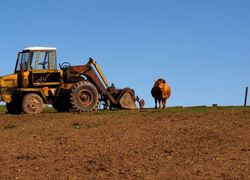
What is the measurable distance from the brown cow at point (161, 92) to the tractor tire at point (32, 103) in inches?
253

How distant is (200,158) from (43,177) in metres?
3.81

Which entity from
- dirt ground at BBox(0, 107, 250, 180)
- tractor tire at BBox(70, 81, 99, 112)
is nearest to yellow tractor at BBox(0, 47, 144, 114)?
tractor tire at BBox(70, 81, 99, 112)

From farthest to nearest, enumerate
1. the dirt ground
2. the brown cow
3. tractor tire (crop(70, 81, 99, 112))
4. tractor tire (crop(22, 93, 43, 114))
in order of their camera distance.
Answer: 1. the brown cow
2. tractor tire (crop(70, 81, 99, 112))
3. tractor tire (crop(22, 93, 43, 114))
4. the dirt ground

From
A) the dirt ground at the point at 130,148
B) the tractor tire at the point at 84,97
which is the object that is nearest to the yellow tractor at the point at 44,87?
the tractor tire at the point at 84,97

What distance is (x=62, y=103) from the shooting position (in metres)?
30.5

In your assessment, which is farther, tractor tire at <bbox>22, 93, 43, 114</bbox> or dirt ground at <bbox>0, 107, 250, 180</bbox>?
tractor tire at <bbox>22, 93, 43, 114</bbox>

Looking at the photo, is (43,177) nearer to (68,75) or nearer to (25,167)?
(25,167)

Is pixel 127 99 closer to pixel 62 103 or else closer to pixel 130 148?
pixel 62 103

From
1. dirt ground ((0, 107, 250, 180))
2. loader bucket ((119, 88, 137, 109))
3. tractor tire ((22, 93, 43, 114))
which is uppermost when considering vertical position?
loader bucket ((119, 88, 137, 109))

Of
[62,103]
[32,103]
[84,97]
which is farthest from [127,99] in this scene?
[32,103]

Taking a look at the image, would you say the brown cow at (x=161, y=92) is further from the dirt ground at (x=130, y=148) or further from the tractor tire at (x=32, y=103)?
the dirt ground at (x=130, y=148)

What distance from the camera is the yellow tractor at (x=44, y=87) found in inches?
1128

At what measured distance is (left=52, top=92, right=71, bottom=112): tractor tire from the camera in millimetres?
29938

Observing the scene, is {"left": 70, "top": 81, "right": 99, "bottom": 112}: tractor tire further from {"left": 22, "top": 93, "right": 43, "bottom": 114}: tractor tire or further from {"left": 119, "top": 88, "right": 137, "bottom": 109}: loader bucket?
{"left": 119, "top": 88, "right": 137, "bottom": 109}: loader bucket
